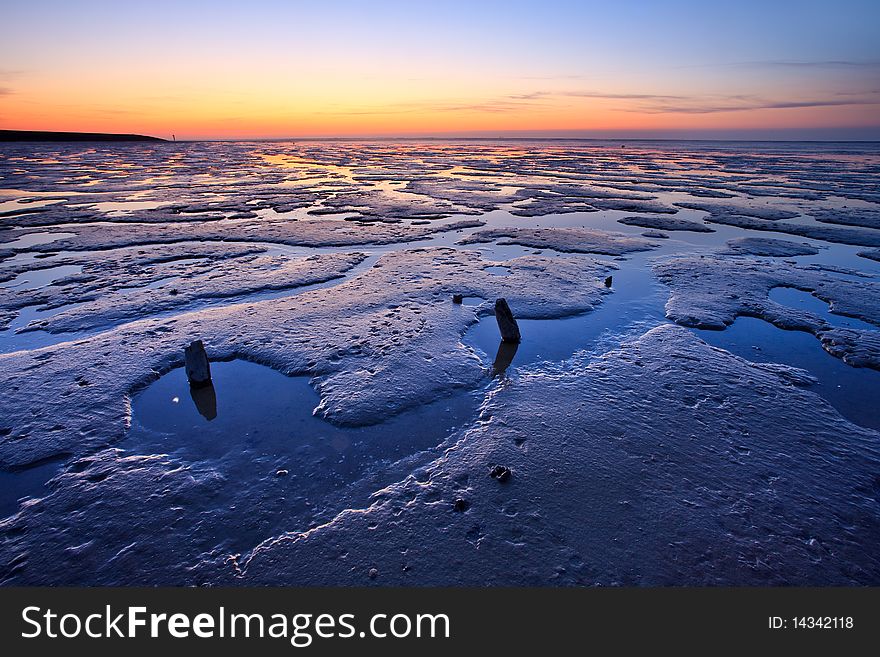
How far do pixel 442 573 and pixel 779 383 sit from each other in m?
5.33

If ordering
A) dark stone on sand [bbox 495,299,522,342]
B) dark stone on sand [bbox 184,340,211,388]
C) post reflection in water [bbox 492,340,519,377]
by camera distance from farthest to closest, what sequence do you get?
dark stone on sand [bbox 495,299,522,342], post reflection in water [bbox 492,340,519,377], dark stone on sand [bbox 184,340,211,388]

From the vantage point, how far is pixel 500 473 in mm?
4273

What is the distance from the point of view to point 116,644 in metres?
2.74

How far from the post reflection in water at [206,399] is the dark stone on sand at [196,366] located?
7 cm

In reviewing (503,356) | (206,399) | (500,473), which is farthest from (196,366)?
(503,356)

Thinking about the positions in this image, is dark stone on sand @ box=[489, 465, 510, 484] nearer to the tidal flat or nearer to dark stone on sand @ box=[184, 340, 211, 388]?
the tidal flat

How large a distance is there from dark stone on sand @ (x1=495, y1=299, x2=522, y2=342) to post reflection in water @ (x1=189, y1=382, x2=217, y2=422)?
425 cm

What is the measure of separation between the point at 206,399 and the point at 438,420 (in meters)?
2.96

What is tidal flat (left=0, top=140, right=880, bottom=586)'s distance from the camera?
3484 mm

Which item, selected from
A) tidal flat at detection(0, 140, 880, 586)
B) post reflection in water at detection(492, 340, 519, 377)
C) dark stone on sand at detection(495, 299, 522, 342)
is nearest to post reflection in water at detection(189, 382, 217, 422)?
tidal flat at detection(0, 140, 880, 586)

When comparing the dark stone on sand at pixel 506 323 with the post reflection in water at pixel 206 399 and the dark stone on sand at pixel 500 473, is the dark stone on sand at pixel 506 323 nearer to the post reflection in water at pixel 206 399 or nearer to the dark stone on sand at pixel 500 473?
the dark stone on sand at pixel 500 473

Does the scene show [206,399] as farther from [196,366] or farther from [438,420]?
[438,420]

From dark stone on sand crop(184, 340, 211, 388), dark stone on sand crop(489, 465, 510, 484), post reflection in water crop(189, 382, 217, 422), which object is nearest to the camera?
dark stone on sand crop(489, 465, 510, 484)

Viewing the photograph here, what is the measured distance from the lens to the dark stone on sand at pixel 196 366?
5730 millimetres
